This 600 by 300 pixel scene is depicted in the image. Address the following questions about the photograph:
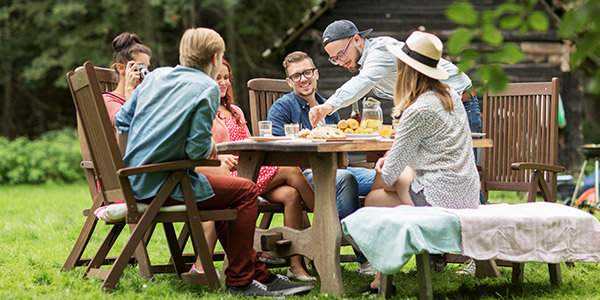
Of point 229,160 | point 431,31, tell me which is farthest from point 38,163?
point 229,160

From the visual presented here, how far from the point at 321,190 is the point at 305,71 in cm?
120

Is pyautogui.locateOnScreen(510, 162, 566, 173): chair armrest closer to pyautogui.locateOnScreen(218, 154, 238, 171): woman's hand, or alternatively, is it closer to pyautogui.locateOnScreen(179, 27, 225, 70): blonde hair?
pyautogui.locateOnScreen(218, 154, 238, 171): woman's hand

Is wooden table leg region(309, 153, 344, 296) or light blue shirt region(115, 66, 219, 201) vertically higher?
light blue shirt region(115, 66, 219, 201)

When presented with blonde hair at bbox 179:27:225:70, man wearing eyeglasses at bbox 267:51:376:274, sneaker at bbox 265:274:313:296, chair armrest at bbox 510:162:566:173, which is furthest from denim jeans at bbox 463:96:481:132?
blonde hair at bbox 179:27:225:70

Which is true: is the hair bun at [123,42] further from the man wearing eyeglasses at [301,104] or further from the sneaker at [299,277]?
the sneaker at [299,277]

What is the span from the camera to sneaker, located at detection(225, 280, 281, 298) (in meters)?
3.53

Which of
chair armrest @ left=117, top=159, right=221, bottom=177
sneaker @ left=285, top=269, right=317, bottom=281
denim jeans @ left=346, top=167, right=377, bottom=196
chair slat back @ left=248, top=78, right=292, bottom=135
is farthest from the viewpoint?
chair slat back @ left=248, top=78, right=292, bottom=135

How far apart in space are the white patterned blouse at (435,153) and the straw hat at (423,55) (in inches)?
5.4

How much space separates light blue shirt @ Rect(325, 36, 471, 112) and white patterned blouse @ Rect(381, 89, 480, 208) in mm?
777

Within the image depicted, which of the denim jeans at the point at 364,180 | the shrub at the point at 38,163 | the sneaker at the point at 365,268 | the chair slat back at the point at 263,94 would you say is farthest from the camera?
the shrub at the point at 38,163

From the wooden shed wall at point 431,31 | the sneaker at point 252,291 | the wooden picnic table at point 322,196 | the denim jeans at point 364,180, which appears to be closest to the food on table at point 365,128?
the wooden picnic table at point 322,196

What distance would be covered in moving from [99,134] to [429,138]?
1.66 meters

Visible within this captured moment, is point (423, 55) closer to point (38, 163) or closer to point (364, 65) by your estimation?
point (364, 65)

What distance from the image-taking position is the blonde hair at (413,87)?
11.6 feet
